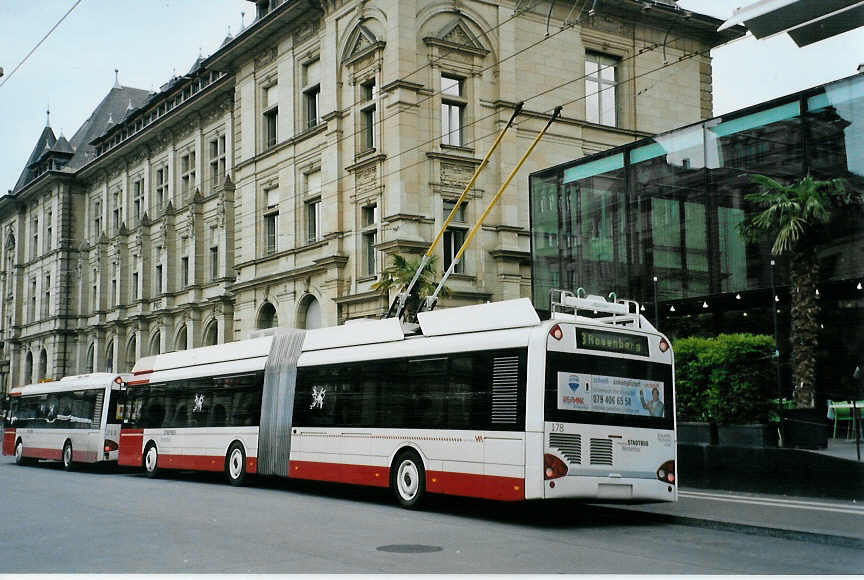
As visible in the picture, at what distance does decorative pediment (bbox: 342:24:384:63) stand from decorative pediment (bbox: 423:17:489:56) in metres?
2.21

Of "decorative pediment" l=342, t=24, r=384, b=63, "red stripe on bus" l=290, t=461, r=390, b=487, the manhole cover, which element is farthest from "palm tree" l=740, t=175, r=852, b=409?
"decorative pediment" l=342, t=24, r=384, b=63

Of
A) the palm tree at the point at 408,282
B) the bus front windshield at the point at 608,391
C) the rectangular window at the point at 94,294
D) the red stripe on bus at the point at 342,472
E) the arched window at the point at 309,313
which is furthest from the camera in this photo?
the rectangular window at the point at 94,294

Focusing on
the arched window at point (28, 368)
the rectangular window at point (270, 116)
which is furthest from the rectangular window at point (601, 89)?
the arched window at point (28, 368)

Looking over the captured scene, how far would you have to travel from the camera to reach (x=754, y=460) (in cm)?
1708

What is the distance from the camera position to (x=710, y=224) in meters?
23.9

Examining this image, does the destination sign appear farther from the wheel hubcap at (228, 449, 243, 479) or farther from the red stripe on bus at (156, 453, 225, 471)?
the red stripe on bus at (156, 453, 225, 471)

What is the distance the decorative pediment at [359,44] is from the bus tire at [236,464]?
17.0 metres

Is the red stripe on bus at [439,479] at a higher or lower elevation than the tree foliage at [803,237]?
lower

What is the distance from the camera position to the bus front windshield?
45.7ft

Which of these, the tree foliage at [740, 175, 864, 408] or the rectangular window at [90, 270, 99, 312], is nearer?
the tree foliage at [740, 175, 864, 408]

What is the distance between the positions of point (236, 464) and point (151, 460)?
474cm

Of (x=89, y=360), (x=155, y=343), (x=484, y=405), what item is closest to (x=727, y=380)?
(x=484, y=405)

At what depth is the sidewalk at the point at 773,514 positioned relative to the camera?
1230 centimetres

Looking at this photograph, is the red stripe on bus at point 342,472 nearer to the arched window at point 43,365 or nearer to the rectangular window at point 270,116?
the rectangular window at point 270,116
